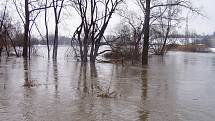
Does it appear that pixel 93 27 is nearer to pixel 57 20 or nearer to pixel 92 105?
pixel 57 20

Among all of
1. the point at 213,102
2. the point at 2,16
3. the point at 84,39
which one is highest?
the point at 2,16

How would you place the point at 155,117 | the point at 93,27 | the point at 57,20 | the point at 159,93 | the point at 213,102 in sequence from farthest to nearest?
the point at 57,20
the point at 93,27
the point at 159,93
the point at 213,102
the point at 155,117

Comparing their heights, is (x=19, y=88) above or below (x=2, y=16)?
below

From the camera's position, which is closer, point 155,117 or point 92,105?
point 155,117

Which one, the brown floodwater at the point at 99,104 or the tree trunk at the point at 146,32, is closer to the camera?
the brown floodwater at the point at 99,104

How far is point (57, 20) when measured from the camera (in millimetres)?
41562

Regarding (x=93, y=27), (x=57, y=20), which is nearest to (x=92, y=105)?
(x=93, y=27)

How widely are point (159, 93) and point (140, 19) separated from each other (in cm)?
3216

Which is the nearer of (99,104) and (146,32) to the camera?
(99,104)

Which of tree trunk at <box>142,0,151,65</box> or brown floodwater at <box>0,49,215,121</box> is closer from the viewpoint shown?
brown floodwater at <box>0,49,215,121</box>

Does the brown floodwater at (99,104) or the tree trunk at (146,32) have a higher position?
the tree trunk at (146,32)

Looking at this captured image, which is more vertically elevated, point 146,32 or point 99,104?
point 146,32

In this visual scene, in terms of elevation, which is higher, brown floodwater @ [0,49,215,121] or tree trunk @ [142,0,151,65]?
tree trunk @ [142,0,151,65]

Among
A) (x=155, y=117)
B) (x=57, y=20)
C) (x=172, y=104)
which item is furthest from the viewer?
(x=57, y=20)
